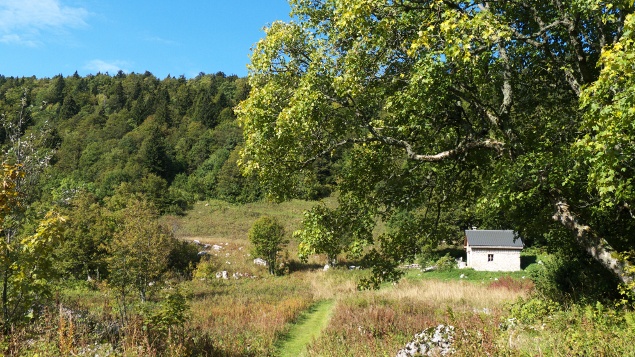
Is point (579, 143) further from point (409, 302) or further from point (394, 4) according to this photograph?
point (409, 302)

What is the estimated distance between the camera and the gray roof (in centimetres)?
3562

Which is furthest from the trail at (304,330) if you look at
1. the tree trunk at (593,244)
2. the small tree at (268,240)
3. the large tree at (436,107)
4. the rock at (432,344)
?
the small tree at (268,240)

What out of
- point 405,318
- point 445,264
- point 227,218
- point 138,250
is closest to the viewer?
point 405,318

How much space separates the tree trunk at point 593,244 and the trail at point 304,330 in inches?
285

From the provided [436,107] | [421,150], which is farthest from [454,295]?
[436,107]

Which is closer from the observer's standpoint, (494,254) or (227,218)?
(494,254)

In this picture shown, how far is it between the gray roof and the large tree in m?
25.8

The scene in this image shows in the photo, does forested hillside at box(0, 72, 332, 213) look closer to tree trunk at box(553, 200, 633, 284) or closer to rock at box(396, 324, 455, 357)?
tree trunk at box(553, 200, 633, 284)

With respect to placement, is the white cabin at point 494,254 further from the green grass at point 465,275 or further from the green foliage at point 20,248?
the green foliage at point 20,248

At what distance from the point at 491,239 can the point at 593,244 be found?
99.6ft

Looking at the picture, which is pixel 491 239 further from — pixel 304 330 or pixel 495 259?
pixel 304 330

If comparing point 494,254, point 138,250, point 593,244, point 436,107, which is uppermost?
point 436,107

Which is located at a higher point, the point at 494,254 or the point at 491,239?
the point at 491,239

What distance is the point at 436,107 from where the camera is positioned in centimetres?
888
